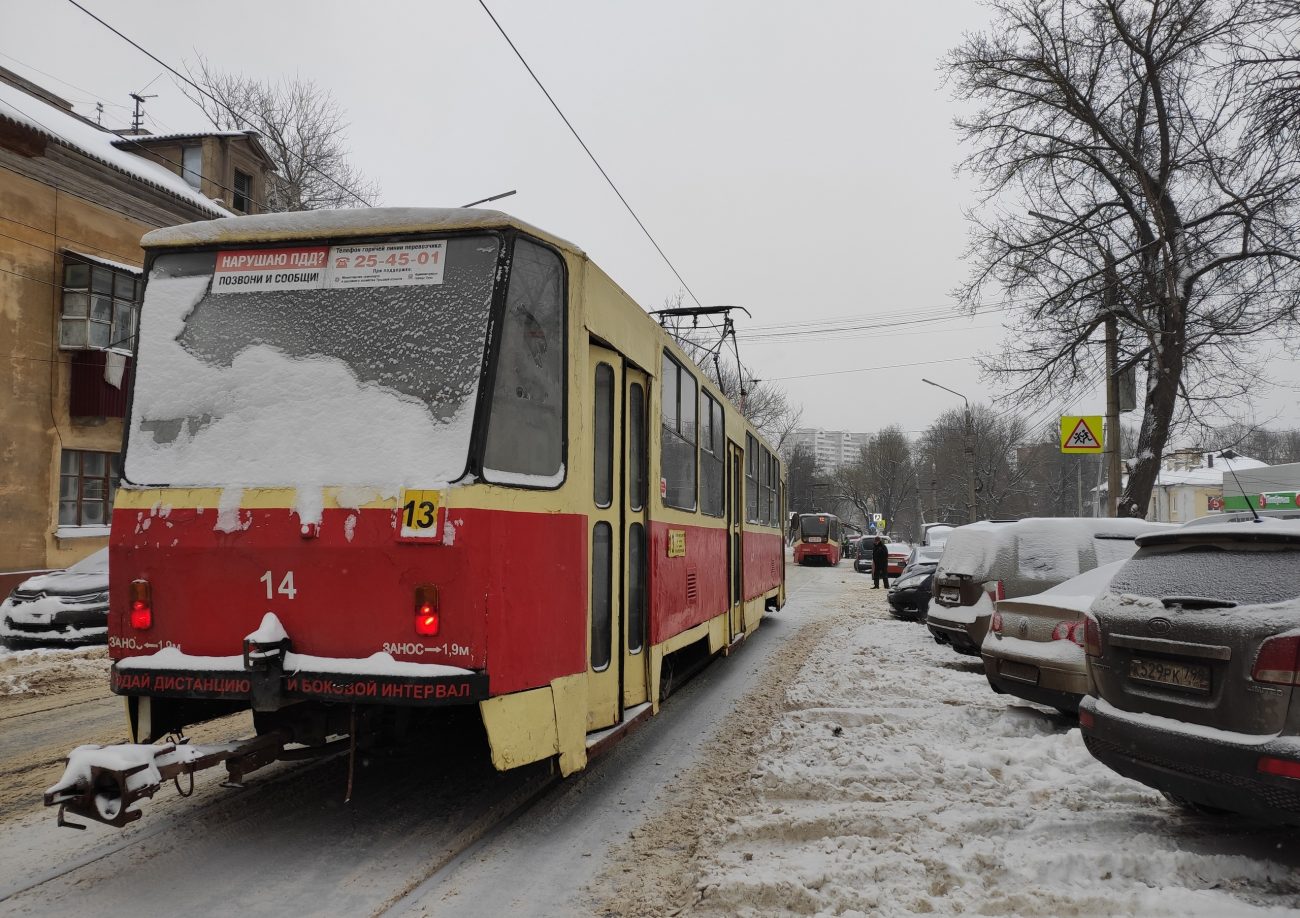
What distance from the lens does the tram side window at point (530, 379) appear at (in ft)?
15.2

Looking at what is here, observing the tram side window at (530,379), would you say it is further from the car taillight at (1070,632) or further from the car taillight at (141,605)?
the car taillight at (1070,632)

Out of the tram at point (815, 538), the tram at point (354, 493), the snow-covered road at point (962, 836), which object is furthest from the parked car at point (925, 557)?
the tram at point (815, 538)

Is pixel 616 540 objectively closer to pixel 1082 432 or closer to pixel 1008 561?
pixel 1008 561

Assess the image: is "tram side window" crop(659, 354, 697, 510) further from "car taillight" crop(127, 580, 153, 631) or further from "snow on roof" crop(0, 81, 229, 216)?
"snow on roof" crop(0, 81, 229, 216)

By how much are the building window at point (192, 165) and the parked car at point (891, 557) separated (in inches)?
940

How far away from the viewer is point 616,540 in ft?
19.5

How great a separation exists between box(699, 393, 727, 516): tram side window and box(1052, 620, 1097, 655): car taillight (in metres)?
3.25

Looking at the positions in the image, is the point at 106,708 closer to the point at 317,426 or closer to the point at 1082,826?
the point at 317,426

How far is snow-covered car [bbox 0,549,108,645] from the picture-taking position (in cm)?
1187

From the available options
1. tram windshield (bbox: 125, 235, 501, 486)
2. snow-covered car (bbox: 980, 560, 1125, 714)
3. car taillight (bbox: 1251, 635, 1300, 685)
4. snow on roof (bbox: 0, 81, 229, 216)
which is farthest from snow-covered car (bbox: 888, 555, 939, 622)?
snow on roof (bbox: 0, 81, 229, 216)

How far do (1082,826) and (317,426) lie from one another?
4.55m

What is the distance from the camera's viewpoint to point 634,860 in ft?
15.0

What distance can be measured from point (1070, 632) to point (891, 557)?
28.9m

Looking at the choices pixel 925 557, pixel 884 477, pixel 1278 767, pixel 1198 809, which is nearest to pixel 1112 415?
pixel 925 557
